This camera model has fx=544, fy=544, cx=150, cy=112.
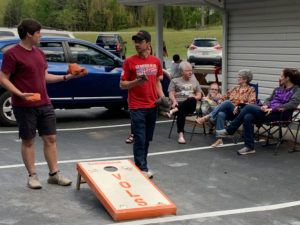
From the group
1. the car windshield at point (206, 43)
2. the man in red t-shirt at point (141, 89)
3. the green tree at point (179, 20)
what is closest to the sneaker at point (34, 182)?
the man in red t-shirt at point (141, 89)

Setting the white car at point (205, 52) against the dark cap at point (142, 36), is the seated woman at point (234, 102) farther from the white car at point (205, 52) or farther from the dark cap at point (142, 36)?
the white car at point (205, 52)

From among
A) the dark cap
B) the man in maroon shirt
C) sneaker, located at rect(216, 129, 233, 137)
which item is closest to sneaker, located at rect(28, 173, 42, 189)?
the man in maroon shirt

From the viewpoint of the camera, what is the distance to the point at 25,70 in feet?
19.3

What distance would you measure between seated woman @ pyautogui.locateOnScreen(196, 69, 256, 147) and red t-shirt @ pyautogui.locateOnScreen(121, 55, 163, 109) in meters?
2.41

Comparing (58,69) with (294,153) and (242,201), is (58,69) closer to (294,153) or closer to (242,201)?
(294,153)

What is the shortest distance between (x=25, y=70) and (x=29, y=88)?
0.20 metres

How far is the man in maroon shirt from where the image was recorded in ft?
19.2

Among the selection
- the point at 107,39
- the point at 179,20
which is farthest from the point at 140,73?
the point at 179,20

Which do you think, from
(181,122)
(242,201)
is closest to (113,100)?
(181,122)

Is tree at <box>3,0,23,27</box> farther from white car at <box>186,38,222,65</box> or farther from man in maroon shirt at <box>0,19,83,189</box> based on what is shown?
man in maroon shirt at <box>0,19,83,189</box>

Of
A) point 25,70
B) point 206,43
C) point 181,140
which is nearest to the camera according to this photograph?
point 25,70

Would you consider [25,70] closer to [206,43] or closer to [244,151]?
[244,151]

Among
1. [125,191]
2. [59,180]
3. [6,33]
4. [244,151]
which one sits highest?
[6,33]

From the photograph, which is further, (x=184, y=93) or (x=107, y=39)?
(x=107, y=39)
